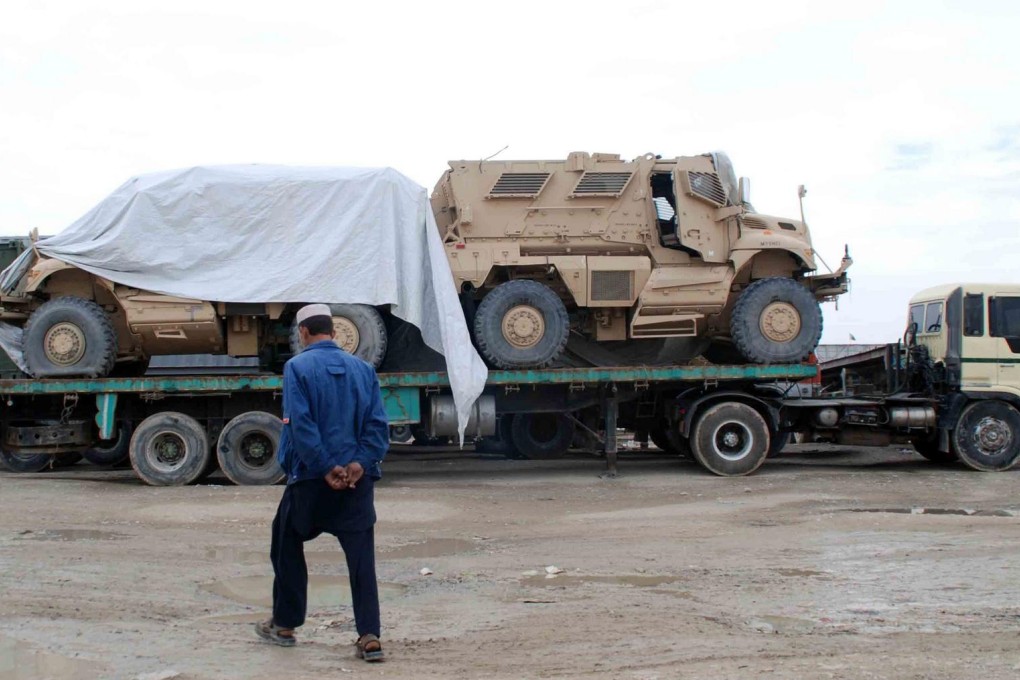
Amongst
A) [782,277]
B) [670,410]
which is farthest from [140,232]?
[782,277]

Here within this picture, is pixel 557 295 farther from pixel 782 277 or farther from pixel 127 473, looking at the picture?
pixel 127 473

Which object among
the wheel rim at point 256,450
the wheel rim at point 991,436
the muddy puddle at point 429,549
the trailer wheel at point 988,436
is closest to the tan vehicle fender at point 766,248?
the trailer wheel at point 988,436

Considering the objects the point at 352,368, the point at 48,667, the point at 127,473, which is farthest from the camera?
the point at 127,473

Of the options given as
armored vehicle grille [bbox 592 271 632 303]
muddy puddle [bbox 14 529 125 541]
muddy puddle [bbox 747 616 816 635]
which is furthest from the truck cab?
muddy puddle [bbox 14 529 125 541]

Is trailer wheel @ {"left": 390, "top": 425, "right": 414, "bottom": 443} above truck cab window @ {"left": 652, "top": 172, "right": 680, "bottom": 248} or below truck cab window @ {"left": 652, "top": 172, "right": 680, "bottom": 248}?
below

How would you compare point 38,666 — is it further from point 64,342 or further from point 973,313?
point 973,313

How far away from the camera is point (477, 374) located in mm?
12859

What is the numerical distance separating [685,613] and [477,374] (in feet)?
22.4

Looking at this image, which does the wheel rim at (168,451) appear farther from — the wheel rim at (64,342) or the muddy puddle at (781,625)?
the muddy puddle at (781,625)

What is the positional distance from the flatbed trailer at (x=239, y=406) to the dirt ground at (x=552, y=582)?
635 mm

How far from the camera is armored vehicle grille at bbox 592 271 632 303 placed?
13.4 meters

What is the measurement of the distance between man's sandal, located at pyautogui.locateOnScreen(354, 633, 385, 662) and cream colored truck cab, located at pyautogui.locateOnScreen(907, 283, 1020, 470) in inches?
441

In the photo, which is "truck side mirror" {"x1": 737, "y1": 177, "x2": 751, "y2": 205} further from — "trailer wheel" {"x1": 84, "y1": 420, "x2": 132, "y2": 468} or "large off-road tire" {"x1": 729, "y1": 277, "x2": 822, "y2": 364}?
"trailer wheel" {"x1": 84, "y1": 420, "x2": 132, "y2": 468}

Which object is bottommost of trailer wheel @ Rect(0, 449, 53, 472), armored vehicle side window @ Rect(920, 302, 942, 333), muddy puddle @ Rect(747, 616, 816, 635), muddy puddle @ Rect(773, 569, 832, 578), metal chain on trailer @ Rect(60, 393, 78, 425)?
muddy puddle @ Rect(747, 616, 816, 635)
